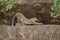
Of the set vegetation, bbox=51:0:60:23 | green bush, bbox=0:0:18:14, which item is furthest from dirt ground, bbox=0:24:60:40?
green bush, bbox=0:0:18:14

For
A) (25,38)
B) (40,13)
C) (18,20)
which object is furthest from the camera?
(40,13)

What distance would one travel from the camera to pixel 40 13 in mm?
3752

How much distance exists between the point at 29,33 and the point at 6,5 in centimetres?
75

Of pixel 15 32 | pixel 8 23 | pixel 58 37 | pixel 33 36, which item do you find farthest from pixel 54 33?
pixel 8 23

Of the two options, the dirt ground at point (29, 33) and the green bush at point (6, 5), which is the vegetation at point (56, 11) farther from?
the green bush at point (6, 5)

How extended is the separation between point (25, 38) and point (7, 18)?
0.73 metres

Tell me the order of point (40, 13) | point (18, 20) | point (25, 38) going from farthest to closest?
point (40, 13), point (18, 20), point (25, 38)

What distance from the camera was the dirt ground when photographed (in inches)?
118

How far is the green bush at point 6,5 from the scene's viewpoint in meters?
3.43

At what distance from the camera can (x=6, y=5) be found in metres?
3.58

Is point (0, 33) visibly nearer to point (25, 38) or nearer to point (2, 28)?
point (2, 28)

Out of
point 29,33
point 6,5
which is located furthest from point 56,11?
point 6,5

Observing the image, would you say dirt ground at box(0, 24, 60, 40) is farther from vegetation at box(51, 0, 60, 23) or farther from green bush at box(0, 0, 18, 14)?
green bush at box(0, 0, 18, 14)

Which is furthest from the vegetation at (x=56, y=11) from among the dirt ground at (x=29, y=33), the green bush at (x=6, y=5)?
the green bush at (x=6, y=5)
